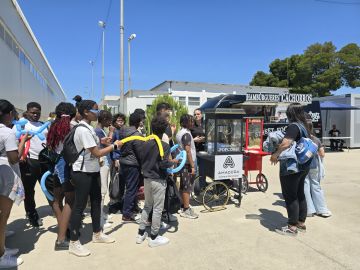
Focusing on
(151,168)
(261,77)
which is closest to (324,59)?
(261,77)

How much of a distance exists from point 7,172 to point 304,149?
3.57 m

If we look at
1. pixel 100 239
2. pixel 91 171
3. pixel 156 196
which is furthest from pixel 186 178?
pixel 91 171

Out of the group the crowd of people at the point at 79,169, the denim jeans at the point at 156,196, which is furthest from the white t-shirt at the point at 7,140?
the denim jeans at the point at 156,196

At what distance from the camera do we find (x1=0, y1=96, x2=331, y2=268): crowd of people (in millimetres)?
3318

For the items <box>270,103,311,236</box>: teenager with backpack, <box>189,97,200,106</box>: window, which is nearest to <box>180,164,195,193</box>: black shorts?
<box>270,103,311,236</box>: teenager with backpack

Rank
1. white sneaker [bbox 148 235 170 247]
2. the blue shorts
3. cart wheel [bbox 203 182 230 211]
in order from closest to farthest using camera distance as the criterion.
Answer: the blue shorts
white sneaker [bbox 148 235 170 247]
cart wheel [bbox 203 182 230 211]

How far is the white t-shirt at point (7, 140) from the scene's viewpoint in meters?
3.08

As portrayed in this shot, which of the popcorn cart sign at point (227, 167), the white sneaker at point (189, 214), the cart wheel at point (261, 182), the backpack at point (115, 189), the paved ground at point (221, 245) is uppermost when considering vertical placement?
the popcorn cart sign at point (227, 167)

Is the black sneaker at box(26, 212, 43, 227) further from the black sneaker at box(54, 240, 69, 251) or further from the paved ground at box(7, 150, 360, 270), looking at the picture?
the black sneaker at box(54, 240, 69, 251)

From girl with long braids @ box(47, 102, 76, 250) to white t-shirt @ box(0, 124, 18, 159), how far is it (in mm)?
666

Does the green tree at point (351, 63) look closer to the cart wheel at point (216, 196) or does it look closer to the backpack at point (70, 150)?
the cart wheel at point (216, 196)

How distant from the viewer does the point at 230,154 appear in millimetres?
5344

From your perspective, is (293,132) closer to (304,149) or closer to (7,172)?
(304,149)

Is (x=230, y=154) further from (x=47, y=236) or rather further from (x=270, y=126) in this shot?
(x=270, y=126)
